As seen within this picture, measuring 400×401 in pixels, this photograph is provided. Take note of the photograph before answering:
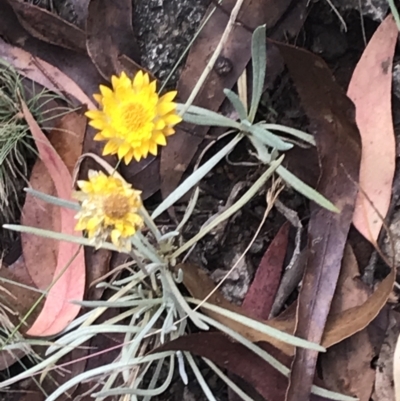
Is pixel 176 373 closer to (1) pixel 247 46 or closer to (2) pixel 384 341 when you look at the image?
(2) pixel 384 341

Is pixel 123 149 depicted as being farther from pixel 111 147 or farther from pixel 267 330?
pixel 267 330

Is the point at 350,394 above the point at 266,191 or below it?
below

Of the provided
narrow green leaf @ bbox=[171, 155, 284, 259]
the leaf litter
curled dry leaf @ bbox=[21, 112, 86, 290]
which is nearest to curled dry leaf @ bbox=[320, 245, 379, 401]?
the leaf litter

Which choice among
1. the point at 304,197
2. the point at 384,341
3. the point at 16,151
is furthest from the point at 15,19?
the point at 384,341

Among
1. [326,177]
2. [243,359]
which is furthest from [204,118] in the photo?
[243,359]

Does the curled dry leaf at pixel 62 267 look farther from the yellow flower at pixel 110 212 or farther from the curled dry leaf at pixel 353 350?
the curled dry leaf at pixel 353 350

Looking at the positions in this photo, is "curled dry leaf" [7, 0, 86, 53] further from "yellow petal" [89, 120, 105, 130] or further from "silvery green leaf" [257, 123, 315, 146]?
"silvery green leaf" [257, 123, 315, 146]
